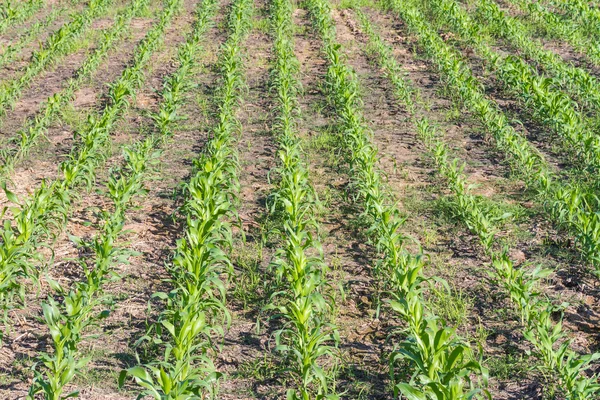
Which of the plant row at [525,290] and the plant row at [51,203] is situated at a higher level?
the plant row at [525,290]

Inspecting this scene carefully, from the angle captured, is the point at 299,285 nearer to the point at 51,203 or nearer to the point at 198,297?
the point at 198,297

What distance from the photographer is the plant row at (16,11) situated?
12.5 meters

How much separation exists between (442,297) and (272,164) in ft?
9.40

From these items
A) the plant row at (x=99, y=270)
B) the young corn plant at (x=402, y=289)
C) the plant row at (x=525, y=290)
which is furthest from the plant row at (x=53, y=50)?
the plant row at (x=525, y=290)

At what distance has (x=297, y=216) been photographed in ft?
19.9

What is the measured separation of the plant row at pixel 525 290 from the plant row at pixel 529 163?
0.52 metres

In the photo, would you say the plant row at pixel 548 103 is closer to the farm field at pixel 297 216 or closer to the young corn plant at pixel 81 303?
the farm field at pixel 297 216

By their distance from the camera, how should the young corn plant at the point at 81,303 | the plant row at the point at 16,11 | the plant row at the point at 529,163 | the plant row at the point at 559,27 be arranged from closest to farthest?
the young corn plant at the point at 81,303, the plant row at the point at 529,163, the plant row at the point at 559,27, the plant row at the point at 16,11

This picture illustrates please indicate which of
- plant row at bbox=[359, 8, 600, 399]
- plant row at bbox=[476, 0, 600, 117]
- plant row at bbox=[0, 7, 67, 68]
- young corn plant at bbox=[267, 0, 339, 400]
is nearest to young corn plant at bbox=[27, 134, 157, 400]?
young corn plant at bbox=[267, 0, 339, 400]

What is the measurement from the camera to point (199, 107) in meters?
9.08

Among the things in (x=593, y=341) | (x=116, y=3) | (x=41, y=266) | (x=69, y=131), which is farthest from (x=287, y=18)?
(x=593, y=341)

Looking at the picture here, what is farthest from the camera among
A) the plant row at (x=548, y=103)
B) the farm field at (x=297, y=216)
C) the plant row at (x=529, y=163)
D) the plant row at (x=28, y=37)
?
the plant row at (x=28, y=37)

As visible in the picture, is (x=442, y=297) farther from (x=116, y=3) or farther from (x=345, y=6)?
(x=116, y=3)

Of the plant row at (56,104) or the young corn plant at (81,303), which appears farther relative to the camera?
the plant row at (56,104)
